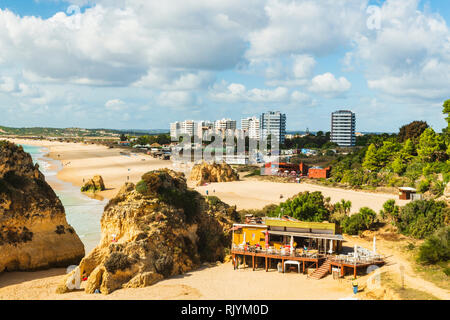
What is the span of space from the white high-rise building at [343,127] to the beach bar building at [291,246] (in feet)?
476

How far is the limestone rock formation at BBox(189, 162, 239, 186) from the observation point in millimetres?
56125

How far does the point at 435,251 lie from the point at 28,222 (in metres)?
21.5

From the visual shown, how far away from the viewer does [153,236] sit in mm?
19875

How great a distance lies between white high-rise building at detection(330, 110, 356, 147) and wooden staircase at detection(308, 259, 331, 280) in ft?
482

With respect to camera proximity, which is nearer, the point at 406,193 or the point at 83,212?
the point at 83,212

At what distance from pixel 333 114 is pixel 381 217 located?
14010cm

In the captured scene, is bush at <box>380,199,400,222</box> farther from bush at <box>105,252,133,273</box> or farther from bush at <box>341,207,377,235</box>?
bush at <box>105,252,133,273</box>

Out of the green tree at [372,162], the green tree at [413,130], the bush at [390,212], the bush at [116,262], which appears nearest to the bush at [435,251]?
the bush at [390,212]

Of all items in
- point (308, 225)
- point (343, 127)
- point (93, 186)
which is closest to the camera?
point (308, 225)

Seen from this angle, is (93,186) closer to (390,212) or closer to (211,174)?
(211,174)

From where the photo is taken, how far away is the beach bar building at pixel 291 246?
1988 centimetres

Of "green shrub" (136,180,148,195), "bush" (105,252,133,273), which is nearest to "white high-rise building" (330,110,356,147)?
"green shrub" (136,180,148,195)

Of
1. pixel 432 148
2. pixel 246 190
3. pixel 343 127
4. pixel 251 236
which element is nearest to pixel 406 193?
pixel 432 148
